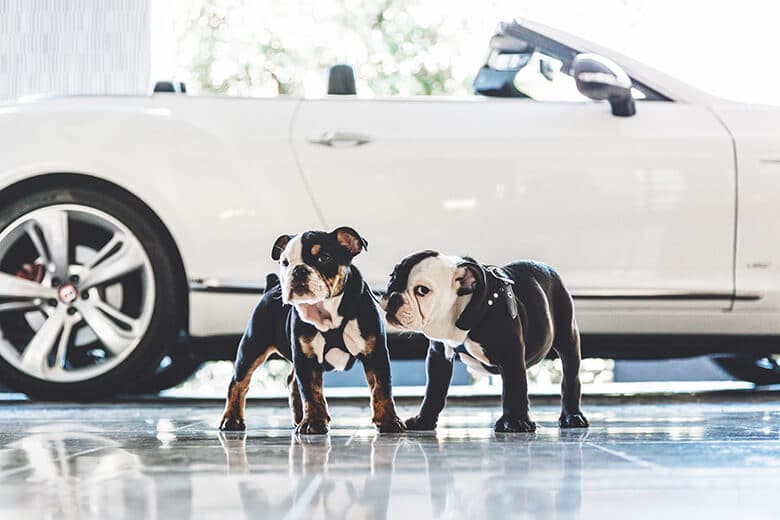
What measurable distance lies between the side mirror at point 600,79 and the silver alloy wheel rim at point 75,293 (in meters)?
1.29

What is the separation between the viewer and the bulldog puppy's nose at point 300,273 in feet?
5.79

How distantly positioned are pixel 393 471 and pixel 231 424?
2.56 feet

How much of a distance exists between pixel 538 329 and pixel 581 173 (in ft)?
3.75

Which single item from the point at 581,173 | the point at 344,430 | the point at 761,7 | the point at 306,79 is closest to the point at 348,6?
the point at 306,79

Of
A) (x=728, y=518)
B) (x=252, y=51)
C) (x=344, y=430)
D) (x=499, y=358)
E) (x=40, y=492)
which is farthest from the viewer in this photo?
(x=252, y=51)

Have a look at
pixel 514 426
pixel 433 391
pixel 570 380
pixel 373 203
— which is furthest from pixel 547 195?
pixel 514 426

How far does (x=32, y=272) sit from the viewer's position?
2951 mm

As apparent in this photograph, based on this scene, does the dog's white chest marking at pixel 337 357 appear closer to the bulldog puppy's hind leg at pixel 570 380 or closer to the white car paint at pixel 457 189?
the bulldog puppy's hind leg at pixel 570 380

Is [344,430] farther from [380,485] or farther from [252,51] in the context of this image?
[252,51]

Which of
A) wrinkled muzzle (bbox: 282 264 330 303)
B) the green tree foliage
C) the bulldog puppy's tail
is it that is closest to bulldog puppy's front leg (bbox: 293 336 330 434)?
wrinkled muzzle (bbox: 282 264 330 303)

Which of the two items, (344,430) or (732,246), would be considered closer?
(344,430)

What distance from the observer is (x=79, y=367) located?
293 cm

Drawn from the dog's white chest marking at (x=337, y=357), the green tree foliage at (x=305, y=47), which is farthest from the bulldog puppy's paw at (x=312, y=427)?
the green tree foliage at (x=305, y=47)

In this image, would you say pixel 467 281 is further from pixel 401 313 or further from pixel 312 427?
pixel 312 427
